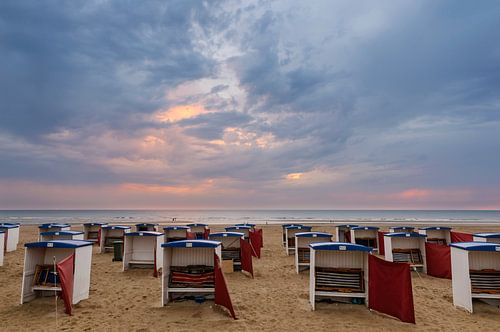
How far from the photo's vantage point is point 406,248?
18391mm

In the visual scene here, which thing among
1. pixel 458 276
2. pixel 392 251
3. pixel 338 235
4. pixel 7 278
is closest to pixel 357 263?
pixel 458 276

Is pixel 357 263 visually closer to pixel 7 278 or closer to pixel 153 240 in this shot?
pixel 153 240

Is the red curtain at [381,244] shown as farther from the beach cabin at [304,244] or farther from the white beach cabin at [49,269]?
the white beach cabin at [49,269]

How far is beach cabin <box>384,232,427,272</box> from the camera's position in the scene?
17.9 meters

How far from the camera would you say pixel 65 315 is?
412 inches

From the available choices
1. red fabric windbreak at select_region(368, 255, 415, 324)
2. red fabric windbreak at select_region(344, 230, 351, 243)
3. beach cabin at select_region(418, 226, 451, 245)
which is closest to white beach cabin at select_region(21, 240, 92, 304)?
red fabric windbreak at select_region(368, 255, 415, 324)

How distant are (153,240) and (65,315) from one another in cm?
784

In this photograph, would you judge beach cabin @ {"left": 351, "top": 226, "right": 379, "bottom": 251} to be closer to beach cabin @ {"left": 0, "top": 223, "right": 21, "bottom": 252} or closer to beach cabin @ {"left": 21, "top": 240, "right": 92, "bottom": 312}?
beach cabin @ {"left": 21, "top": 240, "right": 92, "bottom": 312}

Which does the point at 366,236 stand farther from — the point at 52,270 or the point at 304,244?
the point at 52,270

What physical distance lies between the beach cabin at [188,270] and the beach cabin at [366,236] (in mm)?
13443

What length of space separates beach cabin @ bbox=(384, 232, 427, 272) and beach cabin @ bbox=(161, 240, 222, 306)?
10470 millimetres

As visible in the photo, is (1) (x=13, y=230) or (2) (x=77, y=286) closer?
(2) (x=77, y=286)

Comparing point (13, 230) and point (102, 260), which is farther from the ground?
point (13, 230)

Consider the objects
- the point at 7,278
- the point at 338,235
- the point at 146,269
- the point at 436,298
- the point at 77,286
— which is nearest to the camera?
the point at 77,286
